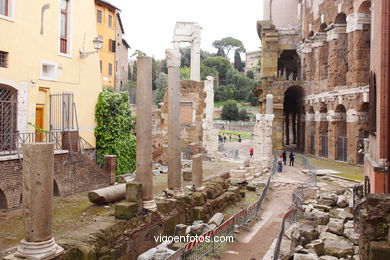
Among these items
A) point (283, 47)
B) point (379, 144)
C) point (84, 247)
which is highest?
point (283, 47)

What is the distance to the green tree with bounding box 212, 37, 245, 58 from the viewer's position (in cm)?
9175

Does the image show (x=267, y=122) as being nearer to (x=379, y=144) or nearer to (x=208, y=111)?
(x=208, y=111)

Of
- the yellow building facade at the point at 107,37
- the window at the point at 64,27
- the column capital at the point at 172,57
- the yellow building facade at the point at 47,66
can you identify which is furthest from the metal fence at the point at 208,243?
the yellow building facade at the point at 107,37

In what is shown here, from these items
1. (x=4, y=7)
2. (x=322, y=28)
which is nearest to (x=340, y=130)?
(x=322, y=28)

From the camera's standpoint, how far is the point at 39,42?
13.3 m

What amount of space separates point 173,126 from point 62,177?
4420mm

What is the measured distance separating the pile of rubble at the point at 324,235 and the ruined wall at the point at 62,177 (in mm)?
7462

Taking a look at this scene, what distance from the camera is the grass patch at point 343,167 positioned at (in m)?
19.6

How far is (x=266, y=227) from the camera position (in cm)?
1207

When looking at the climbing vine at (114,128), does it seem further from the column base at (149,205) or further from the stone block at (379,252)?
the stone block at (379,252)

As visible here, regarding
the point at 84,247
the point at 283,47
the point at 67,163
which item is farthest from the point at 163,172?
the point at 283,47

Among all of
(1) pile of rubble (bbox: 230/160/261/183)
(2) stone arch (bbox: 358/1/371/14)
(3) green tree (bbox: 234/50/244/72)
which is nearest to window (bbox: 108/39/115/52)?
(1) pile of rubble (bbox: 230/160/261/183)

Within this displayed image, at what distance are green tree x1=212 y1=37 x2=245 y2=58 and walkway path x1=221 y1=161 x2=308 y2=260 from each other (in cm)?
7536

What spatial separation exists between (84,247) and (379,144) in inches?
348
